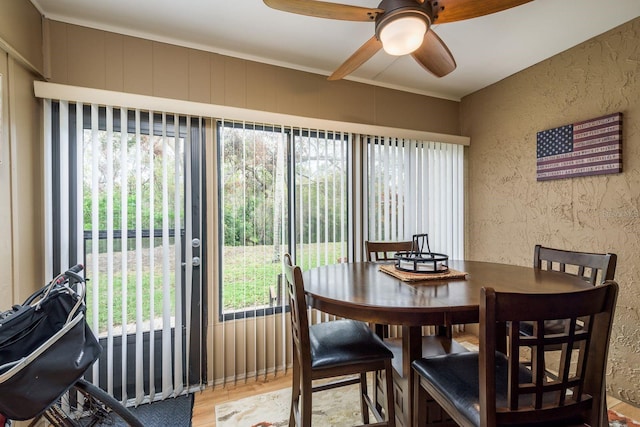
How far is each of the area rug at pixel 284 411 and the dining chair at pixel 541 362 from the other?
3.39ft

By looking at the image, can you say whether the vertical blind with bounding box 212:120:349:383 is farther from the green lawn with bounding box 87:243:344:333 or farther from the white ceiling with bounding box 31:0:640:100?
the white ceiling with bounding box 31:0:640:100

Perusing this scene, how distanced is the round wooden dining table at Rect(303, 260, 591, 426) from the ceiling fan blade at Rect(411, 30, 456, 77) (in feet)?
4.17

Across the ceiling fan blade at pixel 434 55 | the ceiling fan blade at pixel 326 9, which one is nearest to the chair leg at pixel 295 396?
the ceiling fan blade at pixel 326 9

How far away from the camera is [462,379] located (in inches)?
46.2

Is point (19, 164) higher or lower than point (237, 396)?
higher

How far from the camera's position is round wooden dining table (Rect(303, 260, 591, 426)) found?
1197 millimetres

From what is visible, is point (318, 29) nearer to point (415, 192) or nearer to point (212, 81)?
point (212, 81)

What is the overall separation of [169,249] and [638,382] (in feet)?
10.7

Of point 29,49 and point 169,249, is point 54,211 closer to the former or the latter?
point 169,249

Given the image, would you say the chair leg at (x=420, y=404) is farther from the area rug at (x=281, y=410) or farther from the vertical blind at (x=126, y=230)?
the vertical blind at (x=126, y=230)

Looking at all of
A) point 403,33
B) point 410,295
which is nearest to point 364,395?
point 410,295

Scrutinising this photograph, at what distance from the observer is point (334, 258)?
2611 millimetres

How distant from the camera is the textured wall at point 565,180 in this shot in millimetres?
1994

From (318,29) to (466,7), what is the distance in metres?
1.03
